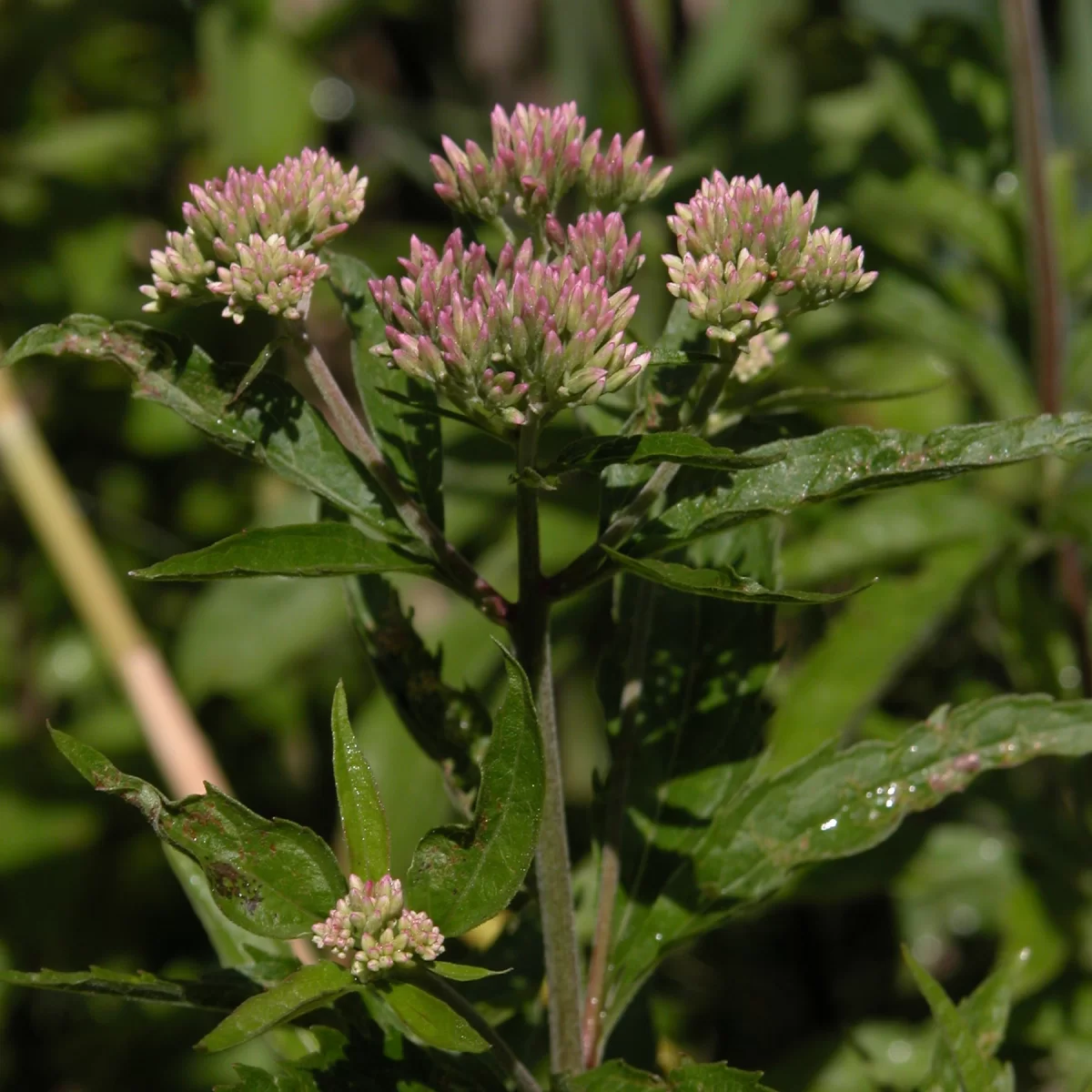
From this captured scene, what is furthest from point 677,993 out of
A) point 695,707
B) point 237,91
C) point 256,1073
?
point 237,91

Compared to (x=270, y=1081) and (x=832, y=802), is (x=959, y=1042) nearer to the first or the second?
(x=832, y=802)

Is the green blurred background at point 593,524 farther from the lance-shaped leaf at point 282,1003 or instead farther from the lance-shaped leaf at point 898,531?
the lance-shaped leaf at point 282,1003

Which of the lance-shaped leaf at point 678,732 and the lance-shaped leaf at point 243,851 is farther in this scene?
the lance-shaped leaf at point 678,732

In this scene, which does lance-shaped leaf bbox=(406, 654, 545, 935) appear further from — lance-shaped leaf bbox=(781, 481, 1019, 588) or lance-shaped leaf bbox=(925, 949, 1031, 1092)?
lance-shaped leaf bbox=(781, 481, 1019, 588)

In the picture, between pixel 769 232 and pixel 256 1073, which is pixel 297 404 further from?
pixel 256 1073

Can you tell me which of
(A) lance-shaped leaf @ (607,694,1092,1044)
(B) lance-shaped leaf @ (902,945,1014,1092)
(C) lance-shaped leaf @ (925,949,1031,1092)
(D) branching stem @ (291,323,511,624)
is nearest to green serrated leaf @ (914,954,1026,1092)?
(C) lance-shaped leaf @ (925,949,1031,1092)

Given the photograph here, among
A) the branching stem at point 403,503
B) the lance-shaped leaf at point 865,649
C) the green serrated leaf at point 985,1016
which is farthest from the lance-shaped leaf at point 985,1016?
the branching stem at point 403,503
